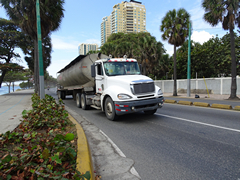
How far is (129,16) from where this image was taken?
5335 inches

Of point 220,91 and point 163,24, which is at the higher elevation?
point 163,24

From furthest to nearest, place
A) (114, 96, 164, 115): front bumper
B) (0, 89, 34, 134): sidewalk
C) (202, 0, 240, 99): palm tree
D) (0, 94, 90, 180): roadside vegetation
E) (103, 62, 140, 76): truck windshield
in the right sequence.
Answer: (202, 0, 240, 99): palm tree
(103, 62, 140, 76): truck windshield
(114, 96, 164, 115): front bumper
(0, 89, 34, 134): sidewalk
(0, 94, 90, 180): roadside vegetation

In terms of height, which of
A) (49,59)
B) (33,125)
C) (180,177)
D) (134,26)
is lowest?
(180,177)

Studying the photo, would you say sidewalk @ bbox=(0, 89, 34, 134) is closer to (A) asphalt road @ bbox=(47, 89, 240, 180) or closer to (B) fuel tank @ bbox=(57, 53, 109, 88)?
(A) asphalt road @ bbox=(47, 89, 240, 180)

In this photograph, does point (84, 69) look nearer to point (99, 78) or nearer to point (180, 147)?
point (99, 78)

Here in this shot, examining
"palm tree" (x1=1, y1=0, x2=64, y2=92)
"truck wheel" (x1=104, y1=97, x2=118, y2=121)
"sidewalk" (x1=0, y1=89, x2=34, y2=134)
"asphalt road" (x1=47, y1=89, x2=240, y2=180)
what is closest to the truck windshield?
"truck wheel" (x1=104, y1=97, x2=118, y2=121)

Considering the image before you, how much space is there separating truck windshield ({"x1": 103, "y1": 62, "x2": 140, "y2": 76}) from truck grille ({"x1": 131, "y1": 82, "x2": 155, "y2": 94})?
1449mm

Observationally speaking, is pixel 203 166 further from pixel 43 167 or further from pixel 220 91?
pixel 220 91

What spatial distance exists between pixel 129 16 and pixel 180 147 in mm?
143572

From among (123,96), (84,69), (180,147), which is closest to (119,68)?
(123,96)

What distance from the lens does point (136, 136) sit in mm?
5152

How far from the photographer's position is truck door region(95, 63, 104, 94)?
8.18 m

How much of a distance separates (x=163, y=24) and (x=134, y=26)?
407 feet

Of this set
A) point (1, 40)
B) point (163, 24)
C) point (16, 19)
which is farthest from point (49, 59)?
point (163, 24)
